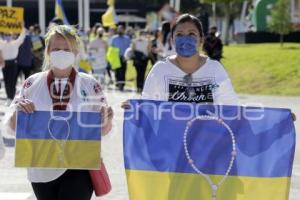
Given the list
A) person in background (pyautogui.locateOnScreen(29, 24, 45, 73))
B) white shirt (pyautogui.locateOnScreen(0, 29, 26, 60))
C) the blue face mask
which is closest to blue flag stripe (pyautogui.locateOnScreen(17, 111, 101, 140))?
the blue face mask

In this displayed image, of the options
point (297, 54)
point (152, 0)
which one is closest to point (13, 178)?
point (297, 54)

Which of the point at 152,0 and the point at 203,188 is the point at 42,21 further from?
the point at 152,0

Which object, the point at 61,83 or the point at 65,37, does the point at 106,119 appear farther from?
the point at 65,37

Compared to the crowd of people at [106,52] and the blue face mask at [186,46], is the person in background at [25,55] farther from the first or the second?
the blue face mask at [186,46]

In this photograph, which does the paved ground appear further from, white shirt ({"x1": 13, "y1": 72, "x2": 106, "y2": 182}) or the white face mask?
the white face mask

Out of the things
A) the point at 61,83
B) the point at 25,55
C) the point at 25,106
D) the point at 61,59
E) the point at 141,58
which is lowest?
the point at 141,58

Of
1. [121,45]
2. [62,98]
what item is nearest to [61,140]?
[62,98]

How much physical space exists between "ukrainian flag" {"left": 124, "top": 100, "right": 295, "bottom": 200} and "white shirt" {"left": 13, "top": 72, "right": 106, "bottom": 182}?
0.25 metres

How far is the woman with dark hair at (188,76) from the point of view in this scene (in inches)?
212

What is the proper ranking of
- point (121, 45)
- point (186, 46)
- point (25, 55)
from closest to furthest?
point (186, 46) → point (25, 55) → point (121, 45)

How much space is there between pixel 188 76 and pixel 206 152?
2.04 ft

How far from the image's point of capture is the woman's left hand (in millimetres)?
5000

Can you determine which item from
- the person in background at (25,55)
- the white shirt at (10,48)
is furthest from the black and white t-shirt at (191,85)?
the person in background at (25,55)

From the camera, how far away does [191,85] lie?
17.7 feet
